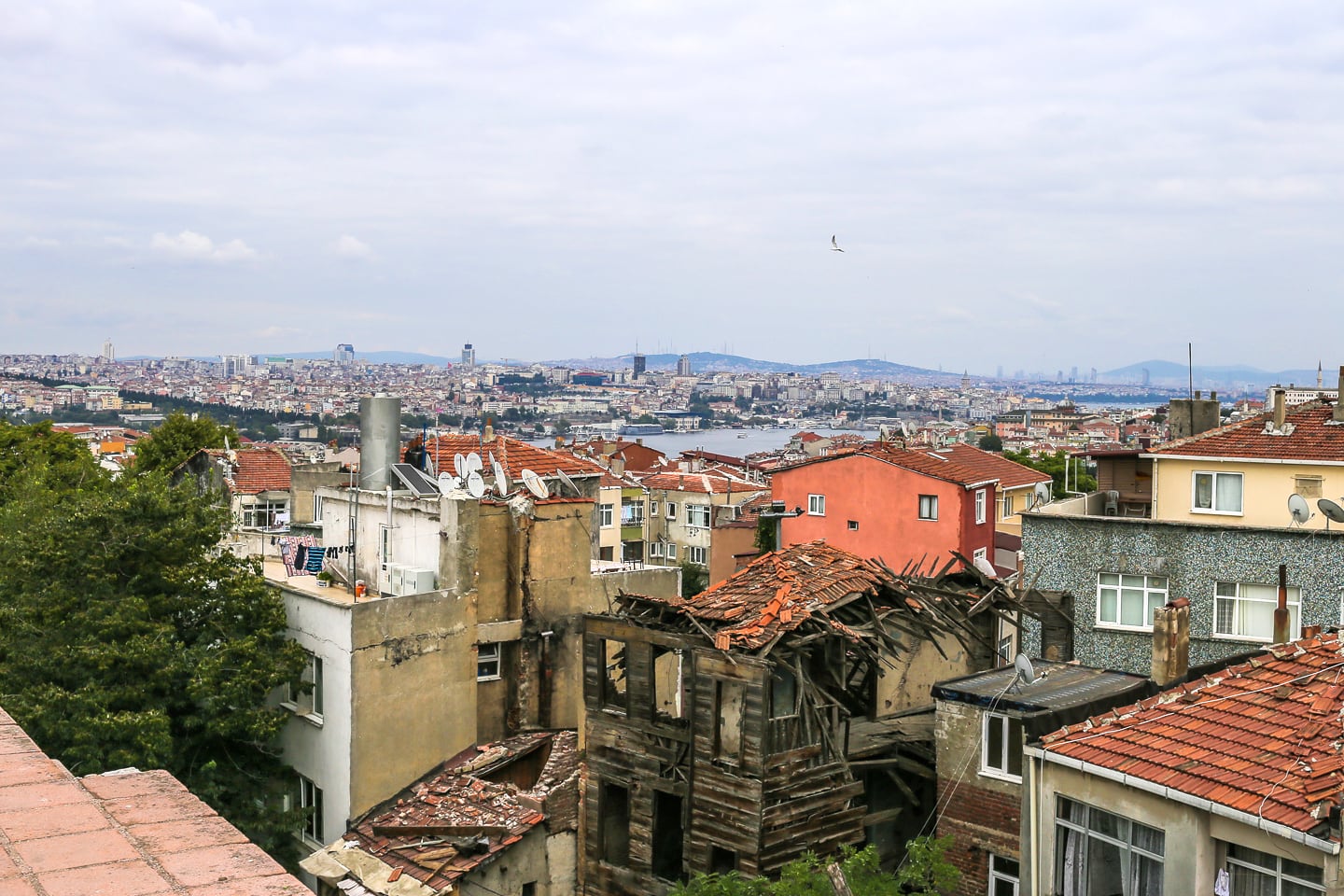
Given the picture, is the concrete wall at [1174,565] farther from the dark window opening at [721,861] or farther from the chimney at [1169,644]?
the dark window opening at [721,861]

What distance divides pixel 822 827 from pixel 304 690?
1089 cm

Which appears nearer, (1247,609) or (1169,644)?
(1169,644)

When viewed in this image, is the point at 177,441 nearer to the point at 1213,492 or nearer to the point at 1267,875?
the point at 1213,492

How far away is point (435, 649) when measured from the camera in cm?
2350

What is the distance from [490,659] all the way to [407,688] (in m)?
2.07

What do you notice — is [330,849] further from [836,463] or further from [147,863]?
[836,463]

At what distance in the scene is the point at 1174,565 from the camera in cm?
2533

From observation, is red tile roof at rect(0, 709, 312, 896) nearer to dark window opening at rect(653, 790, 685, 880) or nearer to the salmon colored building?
dark window opening at rect(653, 790, 685, 880)

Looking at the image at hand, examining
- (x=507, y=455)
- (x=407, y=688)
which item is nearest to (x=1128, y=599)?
(x=407, y=688)

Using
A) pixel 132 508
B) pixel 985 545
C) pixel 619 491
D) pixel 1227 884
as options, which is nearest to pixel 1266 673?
pixel 1227 884

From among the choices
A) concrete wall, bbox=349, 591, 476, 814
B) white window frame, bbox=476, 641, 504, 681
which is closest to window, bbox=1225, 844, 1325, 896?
concrete wall, bbox=349, 591, 476, 814

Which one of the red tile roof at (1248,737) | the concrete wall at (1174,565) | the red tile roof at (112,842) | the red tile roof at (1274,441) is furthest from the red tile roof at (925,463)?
the red tile roof at (112,842)

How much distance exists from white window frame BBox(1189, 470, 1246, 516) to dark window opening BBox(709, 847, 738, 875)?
1606cm

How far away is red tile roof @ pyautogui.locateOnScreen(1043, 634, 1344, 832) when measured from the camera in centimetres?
1048
